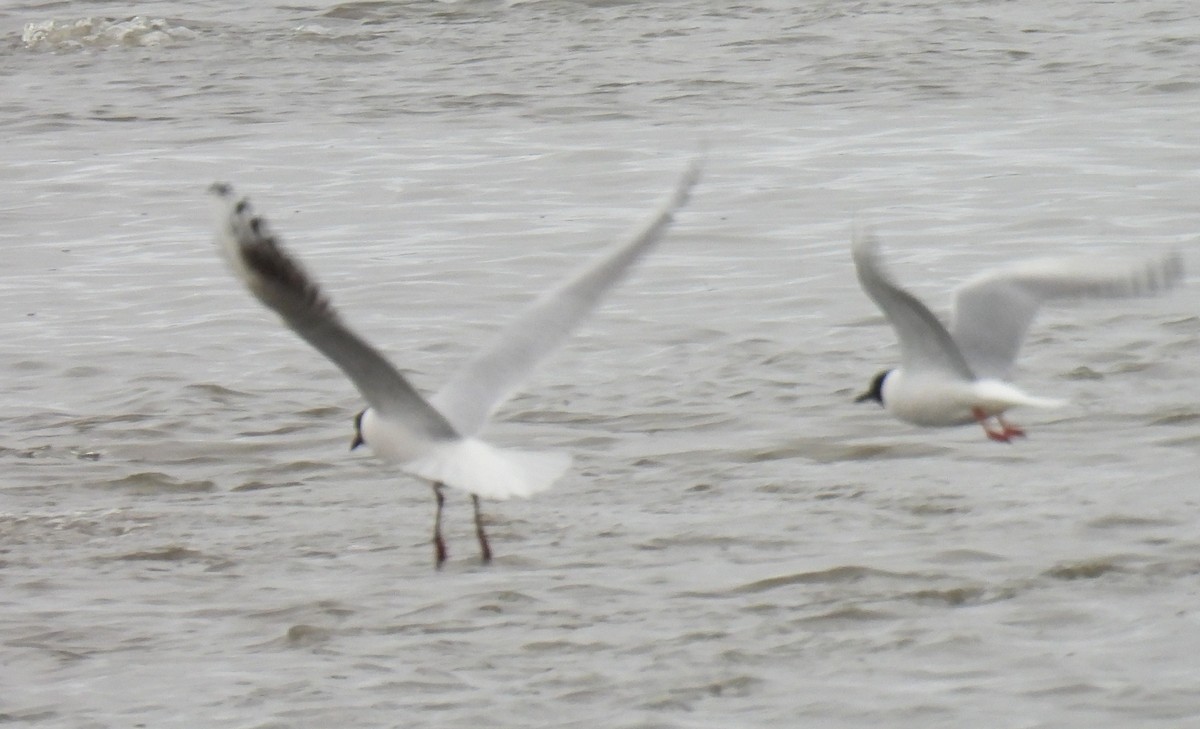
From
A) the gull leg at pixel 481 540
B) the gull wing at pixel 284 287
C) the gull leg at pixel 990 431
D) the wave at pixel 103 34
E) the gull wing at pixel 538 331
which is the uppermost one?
the gull wing at pixel 284 287

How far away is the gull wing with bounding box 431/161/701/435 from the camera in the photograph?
7.17m

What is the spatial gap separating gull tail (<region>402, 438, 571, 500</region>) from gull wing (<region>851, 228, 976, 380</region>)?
1.07 m

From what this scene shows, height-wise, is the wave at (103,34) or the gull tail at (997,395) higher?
the gull tail at (997,395)

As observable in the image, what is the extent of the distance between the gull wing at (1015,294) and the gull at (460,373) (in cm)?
107

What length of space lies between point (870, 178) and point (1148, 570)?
296 inches

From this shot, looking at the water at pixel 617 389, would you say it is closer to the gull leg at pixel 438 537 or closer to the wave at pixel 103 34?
A: the gull leg at pixel 438 537

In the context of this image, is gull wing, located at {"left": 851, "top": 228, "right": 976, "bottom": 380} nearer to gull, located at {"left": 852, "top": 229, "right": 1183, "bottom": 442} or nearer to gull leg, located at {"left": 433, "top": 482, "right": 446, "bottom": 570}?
gull, located at {"left": 852, "top": 229, "right": 1183, "bottom": 442}

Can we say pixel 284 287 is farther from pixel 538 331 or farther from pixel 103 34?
pixel 103 34

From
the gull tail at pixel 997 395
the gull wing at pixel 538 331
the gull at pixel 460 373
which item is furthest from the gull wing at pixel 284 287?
the gull tail at pixel 997 395

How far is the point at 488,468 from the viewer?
6.54m

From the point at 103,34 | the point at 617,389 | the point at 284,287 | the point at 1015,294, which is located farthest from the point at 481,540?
the point at 103,34

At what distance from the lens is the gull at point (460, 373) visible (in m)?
5.75

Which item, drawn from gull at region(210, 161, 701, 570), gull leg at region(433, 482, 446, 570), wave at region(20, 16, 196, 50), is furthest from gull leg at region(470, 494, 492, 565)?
wave at region(20, 16, 196, 50)

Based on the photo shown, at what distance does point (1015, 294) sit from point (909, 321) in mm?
677
